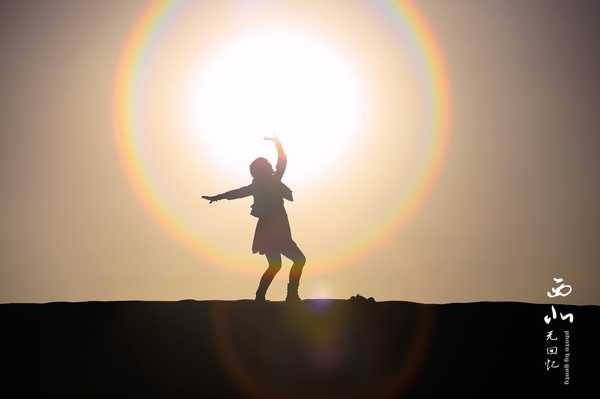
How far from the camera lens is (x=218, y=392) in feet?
27.4

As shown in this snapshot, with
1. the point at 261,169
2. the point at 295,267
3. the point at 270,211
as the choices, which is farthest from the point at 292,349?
the point at 261,169

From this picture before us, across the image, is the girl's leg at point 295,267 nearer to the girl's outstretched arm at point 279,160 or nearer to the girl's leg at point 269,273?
the girl's leg at point 269,273

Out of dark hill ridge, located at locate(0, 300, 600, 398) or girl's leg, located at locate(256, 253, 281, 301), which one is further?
girl's leg, located at locate(256, 253, 281, 301)

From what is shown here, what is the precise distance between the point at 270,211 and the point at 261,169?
731 mm

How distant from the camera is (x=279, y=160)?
483 inches

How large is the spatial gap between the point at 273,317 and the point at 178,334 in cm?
125

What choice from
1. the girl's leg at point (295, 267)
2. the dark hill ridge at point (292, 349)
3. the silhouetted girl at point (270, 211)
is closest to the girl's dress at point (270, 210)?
the silhouetted girl at point (270, 211)

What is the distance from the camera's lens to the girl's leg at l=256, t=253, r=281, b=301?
11859mm

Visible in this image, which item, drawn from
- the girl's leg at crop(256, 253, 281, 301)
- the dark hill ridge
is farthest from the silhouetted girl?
the dark hill ridge

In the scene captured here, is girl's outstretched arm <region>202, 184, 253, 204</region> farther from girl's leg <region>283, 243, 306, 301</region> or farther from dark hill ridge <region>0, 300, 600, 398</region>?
dark hill ridge <region>0, 300, 600, 398</region>

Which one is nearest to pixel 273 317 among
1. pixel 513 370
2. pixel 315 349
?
pixel 315 349

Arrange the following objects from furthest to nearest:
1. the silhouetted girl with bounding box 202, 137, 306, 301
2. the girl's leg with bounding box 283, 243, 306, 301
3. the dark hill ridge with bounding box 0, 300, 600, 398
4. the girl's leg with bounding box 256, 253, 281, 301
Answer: the silhouetted girl with bounding box 202, 137, 306, 301
the girl's leg with bounding box 256, 253, 281, 301
the girl's leg with bounding box 283, 243, 306, 301
the dark hill ridge with bounding box 0, 300, 600, 398

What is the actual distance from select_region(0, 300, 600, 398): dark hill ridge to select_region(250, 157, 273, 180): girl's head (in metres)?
2.99

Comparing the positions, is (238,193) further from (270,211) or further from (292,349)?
(292,349)
